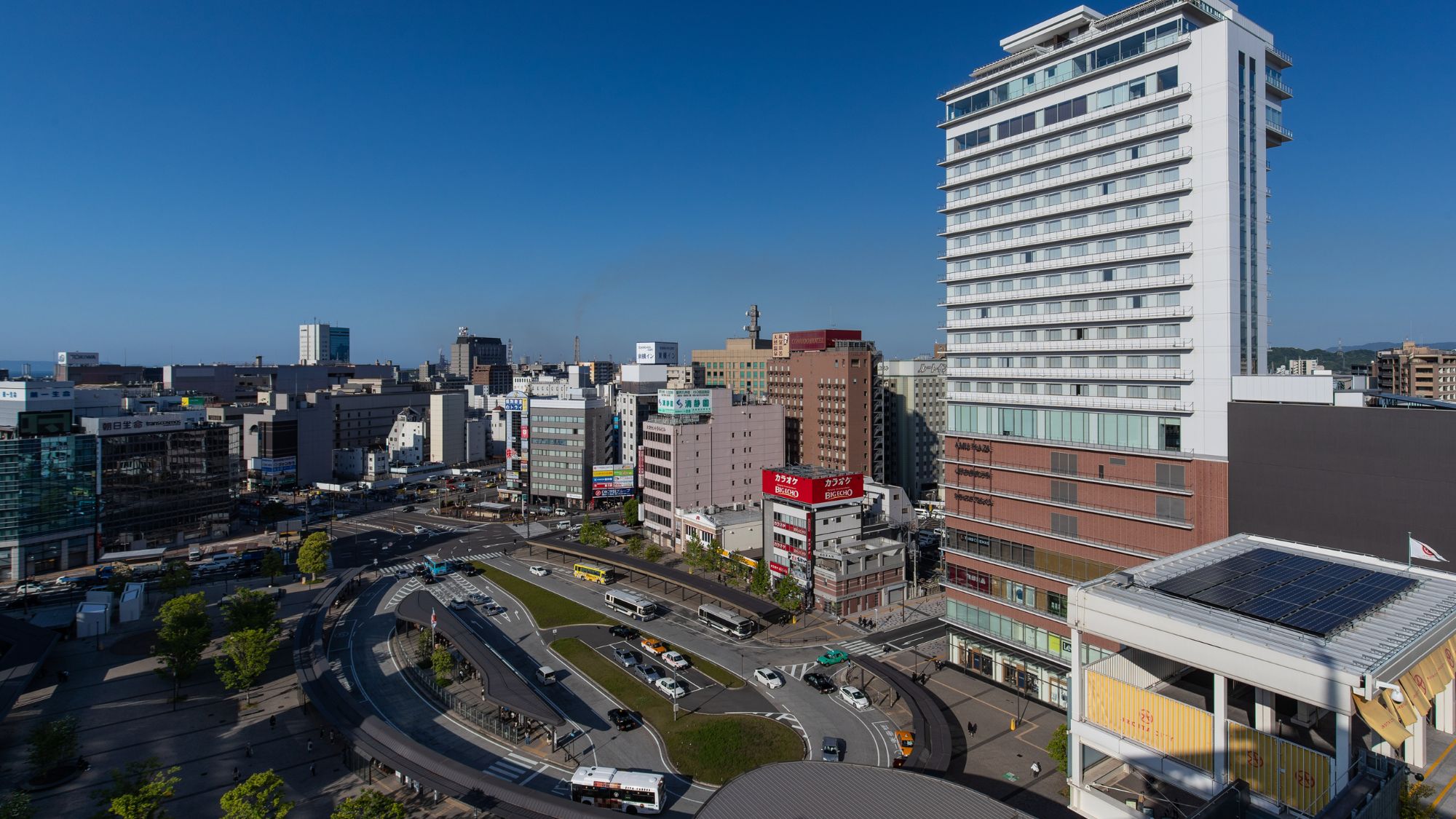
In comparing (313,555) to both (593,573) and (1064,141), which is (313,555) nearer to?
(593,573)

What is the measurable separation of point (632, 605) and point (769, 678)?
19357 mm

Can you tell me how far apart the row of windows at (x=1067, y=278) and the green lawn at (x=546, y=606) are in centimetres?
4149

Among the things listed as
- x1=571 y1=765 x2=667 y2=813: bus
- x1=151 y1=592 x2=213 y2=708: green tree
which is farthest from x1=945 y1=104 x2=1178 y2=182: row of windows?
x1=151 y1=592 x2=213 y2=708: green tree

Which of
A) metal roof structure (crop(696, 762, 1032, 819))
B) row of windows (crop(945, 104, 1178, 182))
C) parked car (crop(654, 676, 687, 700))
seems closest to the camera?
metal roof structure (crop(696, 762, 1032, 819))

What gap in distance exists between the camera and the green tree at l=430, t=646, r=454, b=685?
50.1m

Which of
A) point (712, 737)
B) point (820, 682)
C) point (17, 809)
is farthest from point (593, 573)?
point (17, 809)

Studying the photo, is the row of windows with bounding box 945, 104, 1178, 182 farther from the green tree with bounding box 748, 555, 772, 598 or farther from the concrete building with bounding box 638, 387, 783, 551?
the concrete building with bounding box 638, 387, 783, 551

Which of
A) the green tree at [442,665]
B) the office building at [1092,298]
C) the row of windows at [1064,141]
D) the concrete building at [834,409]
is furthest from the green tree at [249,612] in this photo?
the concrete building at [834,409]

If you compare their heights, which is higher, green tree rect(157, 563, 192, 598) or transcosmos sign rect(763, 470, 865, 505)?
transcosmos sign rect(763, 470, 865, 505)

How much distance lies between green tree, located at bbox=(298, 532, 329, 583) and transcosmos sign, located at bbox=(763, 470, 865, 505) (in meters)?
48.0

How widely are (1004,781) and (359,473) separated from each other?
13855 centimetres

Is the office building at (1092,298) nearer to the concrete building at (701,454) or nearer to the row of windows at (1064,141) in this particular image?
the row of windows at (1064,141)

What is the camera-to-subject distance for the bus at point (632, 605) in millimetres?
65500

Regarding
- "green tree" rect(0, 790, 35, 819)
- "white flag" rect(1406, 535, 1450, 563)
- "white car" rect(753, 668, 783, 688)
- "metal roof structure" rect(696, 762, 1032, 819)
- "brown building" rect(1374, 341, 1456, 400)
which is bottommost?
"white car" rect(753, 668, 783, 688)
